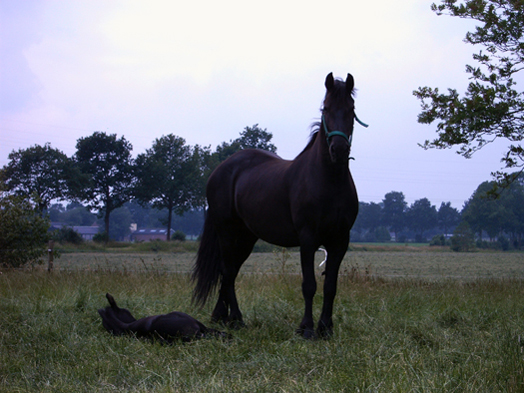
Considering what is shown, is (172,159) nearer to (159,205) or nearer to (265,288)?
(159,205)

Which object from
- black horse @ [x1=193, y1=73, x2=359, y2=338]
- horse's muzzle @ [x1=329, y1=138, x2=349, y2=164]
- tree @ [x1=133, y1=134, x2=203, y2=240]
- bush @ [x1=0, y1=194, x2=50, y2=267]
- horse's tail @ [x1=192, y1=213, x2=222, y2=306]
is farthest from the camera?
tree @ [x1=133, y1=134, x2=203, y2=240]

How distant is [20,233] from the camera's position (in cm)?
1180

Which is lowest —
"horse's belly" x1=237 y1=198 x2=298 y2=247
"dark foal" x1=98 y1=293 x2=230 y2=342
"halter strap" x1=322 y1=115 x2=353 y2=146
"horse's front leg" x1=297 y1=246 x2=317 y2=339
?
"dark foal" x1=98 y1=293 x2=230 y2=342

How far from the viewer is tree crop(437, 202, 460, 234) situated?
87012 mm

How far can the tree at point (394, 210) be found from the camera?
282ft

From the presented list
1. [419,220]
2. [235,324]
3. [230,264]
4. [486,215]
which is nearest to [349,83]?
[230,264]

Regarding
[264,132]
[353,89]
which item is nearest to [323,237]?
[353,89]

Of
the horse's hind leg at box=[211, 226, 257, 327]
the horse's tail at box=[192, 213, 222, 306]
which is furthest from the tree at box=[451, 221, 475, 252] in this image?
the horse's tail at box=[192, 213, 222, 306]

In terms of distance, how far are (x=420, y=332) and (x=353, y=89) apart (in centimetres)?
234

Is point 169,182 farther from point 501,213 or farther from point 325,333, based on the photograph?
point 325,333

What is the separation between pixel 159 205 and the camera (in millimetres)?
50688

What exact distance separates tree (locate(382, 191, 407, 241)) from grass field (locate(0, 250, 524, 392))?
266 feet

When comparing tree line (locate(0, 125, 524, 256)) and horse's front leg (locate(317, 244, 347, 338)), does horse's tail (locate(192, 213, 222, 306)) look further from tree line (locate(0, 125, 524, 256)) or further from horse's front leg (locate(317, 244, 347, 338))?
tree line (locate(0, 125, 524, 256))

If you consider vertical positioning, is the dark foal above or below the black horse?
below
